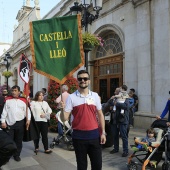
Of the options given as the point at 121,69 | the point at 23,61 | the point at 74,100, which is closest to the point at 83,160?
the point at 74,100

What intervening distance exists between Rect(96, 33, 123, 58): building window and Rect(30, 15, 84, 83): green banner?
29.9ft

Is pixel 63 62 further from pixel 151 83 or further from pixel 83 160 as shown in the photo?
pixel 151 83

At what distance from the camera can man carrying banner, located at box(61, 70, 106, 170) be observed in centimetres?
357

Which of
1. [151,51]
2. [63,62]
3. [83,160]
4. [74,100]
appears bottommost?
[83,160]

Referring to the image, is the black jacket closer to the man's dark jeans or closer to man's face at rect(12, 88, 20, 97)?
man's face at rect(12, 88, 20, 97)

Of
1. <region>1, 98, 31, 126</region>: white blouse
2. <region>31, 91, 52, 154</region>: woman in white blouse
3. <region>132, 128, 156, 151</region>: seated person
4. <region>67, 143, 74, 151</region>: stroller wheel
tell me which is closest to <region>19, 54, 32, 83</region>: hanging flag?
<region>1, 98, 31, 126</region>: white blouse

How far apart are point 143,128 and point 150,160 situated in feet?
18.8

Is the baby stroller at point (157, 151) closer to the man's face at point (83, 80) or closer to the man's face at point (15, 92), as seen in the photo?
the man's face at point (83, 80)

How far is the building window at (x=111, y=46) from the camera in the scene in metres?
13.4

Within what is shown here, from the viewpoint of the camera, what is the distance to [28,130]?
6.21 metres

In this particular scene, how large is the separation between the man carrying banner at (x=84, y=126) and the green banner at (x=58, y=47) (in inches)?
23.9

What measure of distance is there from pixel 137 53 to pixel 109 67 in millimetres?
Answer: 3201

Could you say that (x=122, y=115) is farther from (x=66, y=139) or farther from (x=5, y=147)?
(x=5, y=147)

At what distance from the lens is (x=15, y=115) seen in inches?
232
